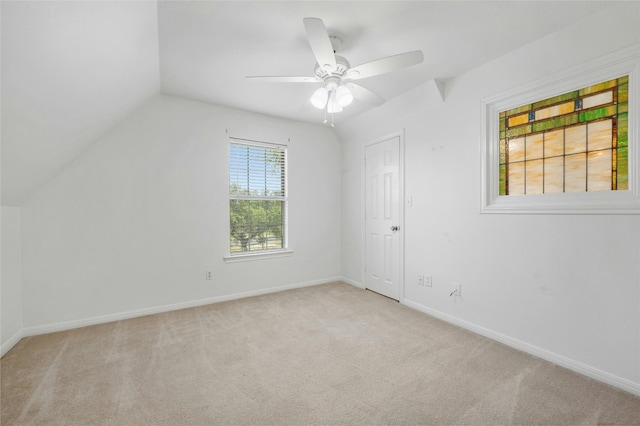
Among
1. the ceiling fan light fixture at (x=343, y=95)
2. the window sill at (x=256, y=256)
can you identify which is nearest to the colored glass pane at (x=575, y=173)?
the ceiling fan light fixture at (x=343, y=95)

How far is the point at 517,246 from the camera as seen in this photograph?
7.94ft

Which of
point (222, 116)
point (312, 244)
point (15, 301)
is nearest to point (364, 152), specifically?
point (312, 244)

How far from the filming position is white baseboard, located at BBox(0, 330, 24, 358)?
7.46 ft

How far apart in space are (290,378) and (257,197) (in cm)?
251

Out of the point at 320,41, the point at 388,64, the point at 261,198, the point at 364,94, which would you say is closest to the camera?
the point at 320,41

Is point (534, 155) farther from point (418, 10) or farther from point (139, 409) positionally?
point (139, 409)

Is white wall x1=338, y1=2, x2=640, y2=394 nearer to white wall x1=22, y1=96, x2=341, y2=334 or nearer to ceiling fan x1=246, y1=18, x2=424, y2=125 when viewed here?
ceiling fan x1=246, y1=18, x2=424, y2=125

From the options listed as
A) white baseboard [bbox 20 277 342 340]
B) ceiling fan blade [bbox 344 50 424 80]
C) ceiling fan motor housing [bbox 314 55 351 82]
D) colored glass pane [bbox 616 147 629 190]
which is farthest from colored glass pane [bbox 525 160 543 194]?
white baseboard [bbox 20 277 342 340]

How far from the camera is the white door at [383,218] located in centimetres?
364

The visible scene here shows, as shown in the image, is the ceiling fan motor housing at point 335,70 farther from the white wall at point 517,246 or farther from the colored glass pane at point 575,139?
the colored glass pane at point 575,139

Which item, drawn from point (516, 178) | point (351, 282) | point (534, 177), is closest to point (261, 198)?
point (351, 282)

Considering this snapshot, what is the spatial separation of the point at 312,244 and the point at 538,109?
3164 mm

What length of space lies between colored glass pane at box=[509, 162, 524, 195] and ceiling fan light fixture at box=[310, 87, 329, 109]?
5.92 feet

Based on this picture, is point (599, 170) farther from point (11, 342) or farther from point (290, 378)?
point (11, 342)
